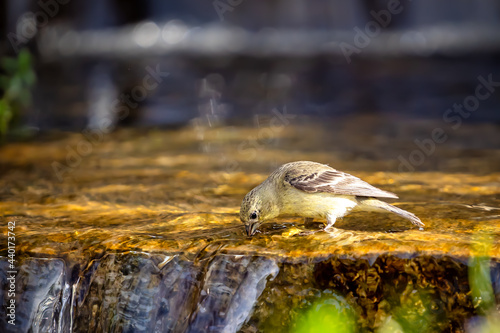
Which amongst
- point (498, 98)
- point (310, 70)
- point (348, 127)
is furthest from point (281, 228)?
point (310, 70)

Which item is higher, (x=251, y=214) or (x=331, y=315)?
(x=251, y=214)

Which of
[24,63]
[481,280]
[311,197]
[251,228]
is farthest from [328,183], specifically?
[24,63]

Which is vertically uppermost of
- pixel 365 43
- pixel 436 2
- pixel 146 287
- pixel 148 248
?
pixel 436 2

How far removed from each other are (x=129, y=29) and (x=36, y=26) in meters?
2.60

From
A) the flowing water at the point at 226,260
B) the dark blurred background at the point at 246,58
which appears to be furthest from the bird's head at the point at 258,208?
the dark blurred background at the point at 246,58

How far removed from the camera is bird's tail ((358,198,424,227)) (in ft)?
14.4

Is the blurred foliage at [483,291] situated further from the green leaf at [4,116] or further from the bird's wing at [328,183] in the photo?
the green leaf at [4,116]

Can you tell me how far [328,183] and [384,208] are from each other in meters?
0.45

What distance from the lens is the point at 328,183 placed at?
186 inches

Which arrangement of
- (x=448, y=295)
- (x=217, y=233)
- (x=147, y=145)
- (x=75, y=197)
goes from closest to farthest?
(x=448, y=295)
(x=217, y=233)
(x=75, y=197)
(x=147, y=145)

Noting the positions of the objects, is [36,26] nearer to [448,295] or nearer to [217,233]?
[217,233]

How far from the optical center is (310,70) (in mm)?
15164

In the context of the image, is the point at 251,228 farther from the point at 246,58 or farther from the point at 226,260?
the point at 246,58

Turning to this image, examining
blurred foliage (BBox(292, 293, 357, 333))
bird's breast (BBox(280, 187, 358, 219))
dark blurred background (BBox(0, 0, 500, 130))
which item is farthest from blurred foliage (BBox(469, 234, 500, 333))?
dark blurred background (BBox(0, 0, 500, 130))
